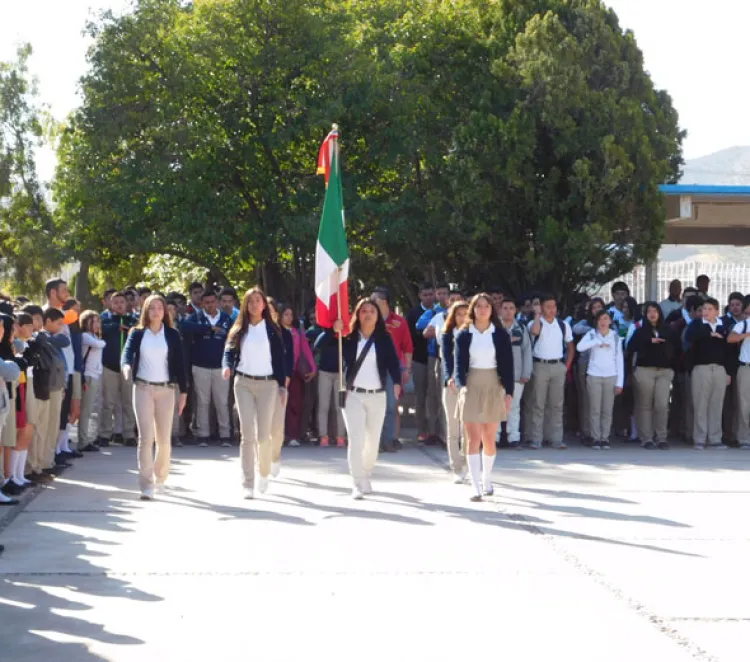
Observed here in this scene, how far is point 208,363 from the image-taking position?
54.4ft

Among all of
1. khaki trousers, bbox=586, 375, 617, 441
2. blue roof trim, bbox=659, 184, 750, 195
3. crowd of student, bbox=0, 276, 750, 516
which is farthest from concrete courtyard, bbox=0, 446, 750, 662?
blue roof trim, bbox=659, 184, 750, 195

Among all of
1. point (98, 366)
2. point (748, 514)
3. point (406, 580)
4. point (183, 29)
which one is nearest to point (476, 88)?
point (183, 29)

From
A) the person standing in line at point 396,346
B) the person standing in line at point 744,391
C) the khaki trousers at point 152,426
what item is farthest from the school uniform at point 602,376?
the khaki trousers at point 152,426

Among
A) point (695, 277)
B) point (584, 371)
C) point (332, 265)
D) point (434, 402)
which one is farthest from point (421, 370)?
point (695, 277)

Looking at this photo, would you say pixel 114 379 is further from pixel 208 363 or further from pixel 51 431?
pixel 51 431

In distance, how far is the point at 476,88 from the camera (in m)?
22.5

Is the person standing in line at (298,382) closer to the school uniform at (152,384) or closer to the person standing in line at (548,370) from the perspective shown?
the person standing in line at (548,370)

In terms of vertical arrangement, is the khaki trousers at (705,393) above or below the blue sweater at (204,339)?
below

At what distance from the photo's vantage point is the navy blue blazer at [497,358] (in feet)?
39.1

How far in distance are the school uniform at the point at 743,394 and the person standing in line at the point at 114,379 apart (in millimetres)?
7988

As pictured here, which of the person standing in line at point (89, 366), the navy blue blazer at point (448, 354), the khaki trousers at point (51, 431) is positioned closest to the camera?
the navy blue blazer at point (448, 354)

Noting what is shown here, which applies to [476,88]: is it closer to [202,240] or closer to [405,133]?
[405,133]

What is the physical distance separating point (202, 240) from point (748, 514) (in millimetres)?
11768

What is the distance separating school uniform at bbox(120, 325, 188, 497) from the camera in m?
11.6
